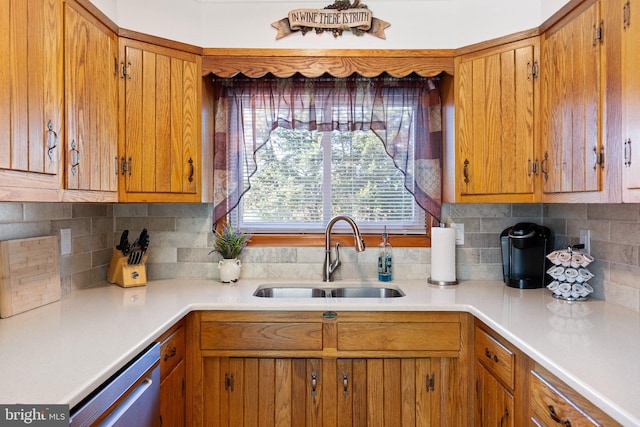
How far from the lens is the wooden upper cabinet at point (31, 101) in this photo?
48.7 inches

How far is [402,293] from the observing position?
2.12 metres

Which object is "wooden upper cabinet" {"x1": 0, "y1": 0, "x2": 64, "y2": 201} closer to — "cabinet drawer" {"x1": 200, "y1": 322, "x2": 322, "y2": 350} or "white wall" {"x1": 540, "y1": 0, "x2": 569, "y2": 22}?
"cabinet drawer" {"x1": 200, "y1": 322, "x2": 322, "y2": 350}

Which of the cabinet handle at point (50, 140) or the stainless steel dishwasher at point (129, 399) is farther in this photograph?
the cabinet handle at point (50, 140)

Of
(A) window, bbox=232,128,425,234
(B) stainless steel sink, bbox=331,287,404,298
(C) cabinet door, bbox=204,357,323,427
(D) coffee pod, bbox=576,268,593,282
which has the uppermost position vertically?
(A) window, bbox=232,128,425,234

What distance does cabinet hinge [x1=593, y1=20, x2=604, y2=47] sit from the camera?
1.53 meters

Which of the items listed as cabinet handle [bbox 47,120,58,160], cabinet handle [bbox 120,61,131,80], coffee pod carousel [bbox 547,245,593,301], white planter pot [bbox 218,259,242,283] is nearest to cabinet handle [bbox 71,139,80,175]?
cabinet handle [bbox 47,120,58,160]

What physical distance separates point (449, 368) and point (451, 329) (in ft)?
0.61

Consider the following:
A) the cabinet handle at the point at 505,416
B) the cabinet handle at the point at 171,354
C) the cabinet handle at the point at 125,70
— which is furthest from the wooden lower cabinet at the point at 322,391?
the cabinet handle at the point at 125,70

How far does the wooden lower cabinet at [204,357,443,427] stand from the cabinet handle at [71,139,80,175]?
99cm

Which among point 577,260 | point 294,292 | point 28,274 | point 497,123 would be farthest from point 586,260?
point 28,274

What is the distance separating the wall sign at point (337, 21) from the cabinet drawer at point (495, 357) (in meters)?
1.59

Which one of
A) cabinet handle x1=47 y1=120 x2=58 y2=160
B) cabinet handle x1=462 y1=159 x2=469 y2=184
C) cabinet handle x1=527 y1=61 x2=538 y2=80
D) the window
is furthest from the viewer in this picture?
the window

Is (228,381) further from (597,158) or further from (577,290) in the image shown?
(597,158)

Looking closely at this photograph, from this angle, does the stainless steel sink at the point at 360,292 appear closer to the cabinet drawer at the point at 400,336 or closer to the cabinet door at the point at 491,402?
the cabinet drawer at the point at 400,336
